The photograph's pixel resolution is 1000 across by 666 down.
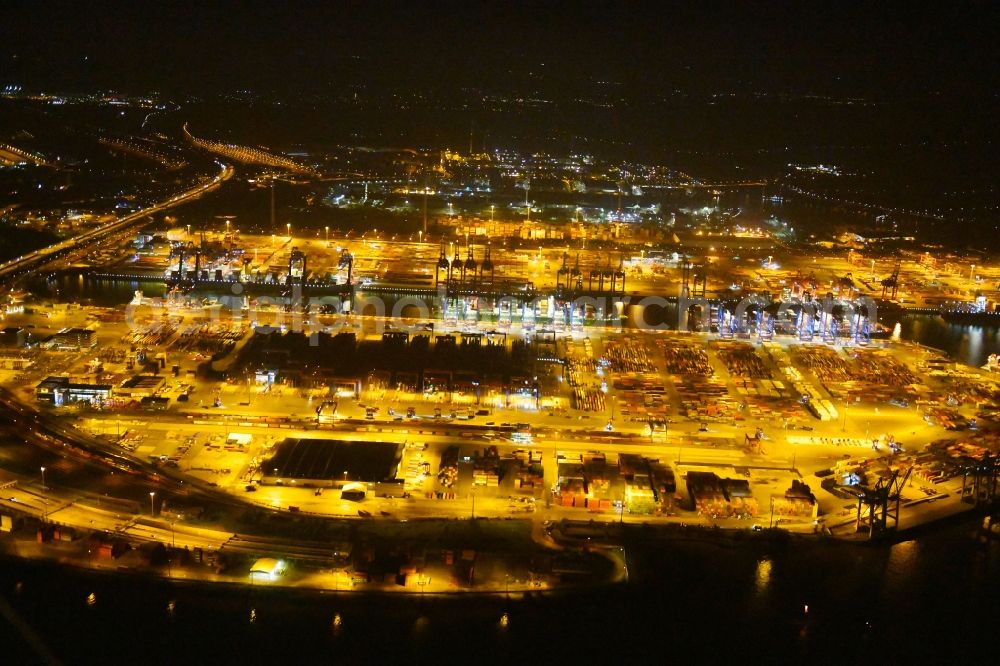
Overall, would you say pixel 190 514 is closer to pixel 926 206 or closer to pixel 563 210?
pixel 563 210

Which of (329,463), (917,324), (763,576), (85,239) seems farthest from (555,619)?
(85,239)

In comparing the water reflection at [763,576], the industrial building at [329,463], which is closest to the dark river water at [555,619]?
the water reflection at [763,576]

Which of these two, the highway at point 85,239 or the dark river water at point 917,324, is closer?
the dark river water at point 917,324

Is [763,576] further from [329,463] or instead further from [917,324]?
[917,324]

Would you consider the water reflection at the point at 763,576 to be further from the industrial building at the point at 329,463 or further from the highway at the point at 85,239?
the highway at the point at 85,239

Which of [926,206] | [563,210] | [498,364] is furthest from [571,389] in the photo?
[926,206]

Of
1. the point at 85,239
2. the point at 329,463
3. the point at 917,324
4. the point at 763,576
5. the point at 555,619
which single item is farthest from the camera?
the point at 85,239

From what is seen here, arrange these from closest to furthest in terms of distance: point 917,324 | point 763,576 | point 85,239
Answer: point 763,576 → point 917,324 → point 85,239
